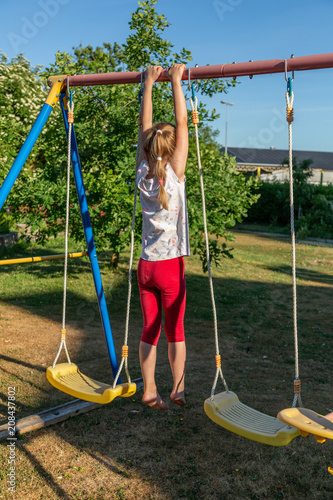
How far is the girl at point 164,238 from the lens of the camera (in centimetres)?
270

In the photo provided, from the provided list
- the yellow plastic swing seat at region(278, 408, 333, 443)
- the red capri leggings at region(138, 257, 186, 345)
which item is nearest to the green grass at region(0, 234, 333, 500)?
→ the yellow plastic swing seat at region(278, 408, 333, 443)

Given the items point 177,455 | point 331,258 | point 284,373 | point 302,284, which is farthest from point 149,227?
point 331,258

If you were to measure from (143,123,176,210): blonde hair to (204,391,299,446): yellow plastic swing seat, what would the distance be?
1.09 meters

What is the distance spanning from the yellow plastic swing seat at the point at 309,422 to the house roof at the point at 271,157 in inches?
1394

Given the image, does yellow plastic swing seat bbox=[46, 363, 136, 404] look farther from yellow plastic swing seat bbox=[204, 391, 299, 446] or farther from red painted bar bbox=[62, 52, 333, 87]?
red painted bar bbox=[62, 52, 333, 87]

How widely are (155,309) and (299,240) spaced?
14680 millimetres

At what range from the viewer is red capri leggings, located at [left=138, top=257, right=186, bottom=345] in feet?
8.86

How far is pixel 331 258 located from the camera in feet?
42.1

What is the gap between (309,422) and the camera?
2.16m

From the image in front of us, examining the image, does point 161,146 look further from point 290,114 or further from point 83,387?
point 83,387

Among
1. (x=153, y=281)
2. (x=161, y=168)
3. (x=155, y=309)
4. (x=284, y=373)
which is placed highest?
(x=161, y=168)

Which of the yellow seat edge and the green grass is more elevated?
the yellow seat edge

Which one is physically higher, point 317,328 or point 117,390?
point 117,390

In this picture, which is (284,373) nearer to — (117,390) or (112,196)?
(117,390)
